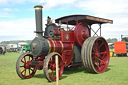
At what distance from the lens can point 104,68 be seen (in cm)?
821

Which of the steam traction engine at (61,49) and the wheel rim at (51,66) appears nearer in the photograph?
the wheel rim at (51,66)

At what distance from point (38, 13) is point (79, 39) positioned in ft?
7.81

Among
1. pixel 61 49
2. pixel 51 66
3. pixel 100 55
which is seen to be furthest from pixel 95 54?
pixel 51 66

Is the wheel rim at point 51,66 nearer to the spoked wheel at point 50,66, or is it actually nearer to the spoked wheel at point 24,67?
the spoked wheel at point 50,66

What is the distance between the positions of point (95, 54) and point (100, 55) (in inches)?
42.7

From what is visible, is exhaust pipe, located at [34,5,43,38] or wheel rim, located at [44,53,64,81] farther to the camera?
exhaust pipe, located at [34,5,43,38]

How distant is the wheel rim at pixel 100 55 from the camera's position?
8.05m

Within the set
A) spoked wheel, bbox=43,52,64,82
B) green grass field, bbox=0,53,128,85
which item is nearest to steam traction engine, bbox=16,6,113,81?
spoked wheel, bbox=43,52,64,82

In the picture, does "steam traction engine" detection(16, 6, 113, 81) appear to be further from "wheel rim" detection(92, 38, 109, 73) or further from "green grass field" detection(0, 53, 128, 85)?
"green grass field" detection(0, 53, 128, 85)

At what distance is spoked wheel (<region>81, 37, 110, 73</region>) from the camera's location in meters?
7.25

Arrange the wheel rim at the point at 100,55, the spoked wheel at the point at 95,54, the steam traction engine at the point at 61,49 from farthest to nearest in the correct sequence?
the wheel rim at the point at 100,55, the spoked wheel at the point at 95,54, the steam traction engine at the point at 61,49

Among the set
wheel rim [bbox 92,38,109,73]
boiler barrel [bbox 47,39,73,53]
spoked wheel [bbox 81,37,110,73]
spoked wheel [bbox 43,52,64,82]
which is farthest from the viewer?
wheel rim [bbox 92,38,109,73]

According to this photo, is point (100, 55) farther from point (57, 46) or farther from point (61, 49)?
point (57, 46)

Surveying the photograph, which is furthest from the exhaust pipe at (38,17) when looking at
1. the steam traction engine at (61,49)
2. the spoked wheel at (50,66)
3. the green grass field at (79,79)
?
the green grass field at (79,79)
